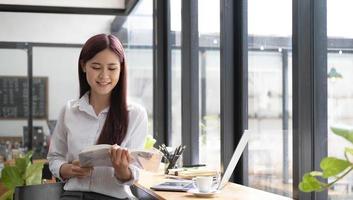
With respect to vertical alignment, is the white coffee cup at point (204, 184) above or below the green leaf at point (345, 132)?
below

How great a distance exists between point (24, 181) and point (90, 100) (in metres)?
1.26

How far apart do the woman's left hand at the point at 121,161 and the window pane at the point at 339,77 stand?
0.75m

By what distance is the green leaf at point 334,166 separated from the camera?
37.3 inches

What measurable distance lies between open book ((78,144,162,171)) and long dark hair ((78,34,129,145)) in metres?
0.11

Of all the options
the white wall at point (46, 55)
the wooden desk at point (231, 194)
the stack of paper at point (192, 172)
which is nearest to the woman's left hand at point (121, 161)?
the wooden desk at point (231, 194)

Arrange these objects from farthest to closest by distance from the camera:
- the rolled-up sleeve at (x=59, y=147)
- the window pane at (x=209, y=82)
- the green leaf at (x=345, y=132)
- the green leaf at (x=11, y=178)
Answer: the window pane at (x=209, y=82)
the green leaf at (x=11, y=178)
the rolled-up sleeve at (x=59, y=147)
the green leaf at (x=345, y=132)

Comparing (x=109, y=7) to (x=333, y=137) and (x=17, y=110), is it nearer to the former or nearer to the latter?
(x=17, y=110)

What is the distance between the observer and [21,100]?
17.0ft

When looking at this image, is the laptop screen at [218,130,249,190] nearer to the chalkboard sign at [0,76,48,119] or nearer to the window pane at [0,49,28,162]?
the chalkboard sign at [0,76,48,119]

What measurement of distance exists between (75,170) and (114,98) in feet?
1.02

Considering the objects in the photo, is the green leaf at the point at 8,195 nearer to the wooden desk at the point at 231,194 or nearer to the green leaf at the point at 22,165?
the green leaf at the point at 22,165

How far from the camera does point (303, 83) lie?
1.96m

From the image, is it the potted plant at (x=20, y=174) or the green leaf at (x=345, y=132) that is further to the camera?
the potted plant at (x=20, y=174)

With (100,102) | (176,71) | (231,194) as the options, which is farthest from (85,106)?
(176,71)
